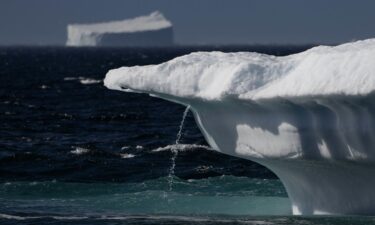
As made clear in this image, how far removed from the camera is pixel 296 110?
69.6 ft

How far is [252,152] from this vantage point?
2272 cm

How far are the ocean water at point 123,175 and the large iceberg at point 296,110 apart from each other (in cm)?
91

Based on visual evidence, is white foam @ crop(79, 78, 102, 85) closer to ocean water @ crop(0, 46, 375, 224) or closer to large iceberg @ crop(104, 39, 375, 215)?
ocean water @ crop(0, 46, 375, 224)

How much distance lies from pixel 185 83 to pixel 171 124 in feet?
93.1

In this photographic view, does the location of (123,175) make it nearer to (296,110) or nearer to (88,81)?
(296,110)

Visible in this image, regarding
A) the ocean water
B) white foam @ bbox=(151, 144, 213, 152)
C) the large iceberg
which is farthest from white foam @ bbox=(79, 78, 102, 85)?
the large iceberg

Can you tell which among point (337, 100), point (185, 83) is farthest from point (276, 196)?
point (337, 100)

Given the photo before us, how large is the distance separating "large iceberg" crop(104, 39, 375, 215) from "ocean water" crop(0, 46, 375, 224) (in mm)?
905

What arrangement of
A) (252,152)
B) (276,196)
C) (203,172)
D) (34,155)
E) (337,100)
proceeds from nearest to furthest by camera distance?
(337,100) < (252,152) < (276,196) < (203,172) < (34,155)

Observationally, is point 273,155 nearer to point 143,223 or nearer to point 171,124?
point 143,223

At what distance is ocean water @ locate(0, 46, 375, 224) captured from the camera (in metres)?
24.0

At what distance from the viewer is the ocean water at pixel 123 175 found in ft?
78.6

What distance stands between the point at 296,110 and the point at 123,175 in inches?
502

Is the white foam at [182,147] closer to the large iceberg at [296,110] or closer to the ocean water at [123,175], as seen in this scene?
the ocean water at [123,175]
